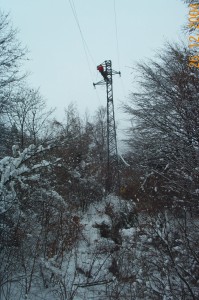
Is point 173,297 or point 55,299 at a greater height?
point 173,297

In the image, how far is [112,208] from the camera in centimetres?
1037

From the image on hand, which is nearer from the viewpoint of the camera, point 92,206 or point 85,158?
point 92,206

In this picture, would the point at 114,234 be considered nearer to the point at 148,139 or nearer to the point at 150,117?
the point at 148,139

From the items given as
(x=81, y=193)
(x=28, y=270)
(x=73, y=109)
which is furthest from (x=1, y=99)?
(x=73, y=109)

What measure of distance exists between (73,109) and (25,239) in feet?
88.1

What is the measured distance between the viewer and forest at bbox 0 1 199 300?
13.3 feet

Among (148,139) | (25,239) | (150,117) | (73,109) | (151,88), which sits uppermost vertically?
(73,109)

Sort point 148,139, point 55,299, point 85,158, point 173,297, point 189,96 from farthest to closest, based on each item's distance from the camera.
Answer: point 85,158, point 148,139, point 189,96, point 55,299, point 173,297

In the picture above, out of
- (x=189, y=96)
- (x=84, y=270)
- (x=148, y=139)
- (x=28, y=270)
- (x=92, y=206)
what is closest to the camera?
(x=28, y=270)

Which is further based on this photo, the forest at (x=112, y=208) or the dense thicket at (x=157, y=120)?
the dense thicket at (x=157, y=120)

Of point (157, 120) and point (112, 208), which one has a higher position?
point (157, 120)

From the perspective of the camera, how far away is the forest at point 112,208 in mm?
4051

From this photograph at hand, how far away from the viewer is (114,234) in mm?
8102

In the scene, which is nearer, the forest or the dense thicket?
the forest
